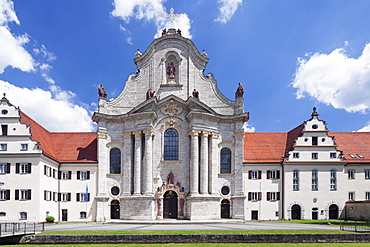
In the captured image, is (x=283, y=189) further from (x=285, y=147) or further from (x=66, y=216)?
(x=66, y=216)

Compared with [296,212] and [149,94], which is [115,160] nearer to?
[149,94]

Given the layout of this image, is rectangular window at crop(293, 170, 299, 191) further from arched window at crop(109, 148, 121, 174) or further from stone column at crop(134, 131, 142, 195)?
arched window at crop(109, 148, 121, 174)

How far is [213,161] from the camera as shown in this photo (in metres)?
52.3

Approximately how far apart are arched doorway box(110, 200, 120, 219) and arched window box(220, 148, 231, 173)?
645 inches

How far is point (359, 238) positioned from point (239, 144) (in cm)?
2574

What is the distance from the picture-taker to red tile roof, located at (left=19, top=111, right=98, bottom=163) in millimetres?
50888

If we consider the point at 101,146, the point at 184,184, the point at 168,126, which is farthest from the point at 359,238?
the point at 101,146

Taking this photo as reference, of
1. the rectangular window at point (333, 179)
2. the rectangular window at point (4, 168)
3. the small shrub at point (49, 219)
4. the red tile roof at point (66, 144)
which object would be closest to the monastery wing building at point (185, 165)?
the rectangular window at point (333, 179)

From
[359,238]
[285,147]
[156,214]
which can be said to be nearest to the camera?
[359,238]

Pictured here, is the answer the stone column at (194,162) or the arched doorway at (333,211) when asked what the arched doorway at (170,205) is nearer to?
the stone column at (194,162)

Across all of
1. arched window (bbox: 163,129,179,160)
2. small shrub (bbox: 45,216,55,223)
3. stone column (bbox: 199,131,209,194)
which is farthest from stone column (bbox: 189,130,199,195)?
small shrub (bbox: 45,216,55,223)

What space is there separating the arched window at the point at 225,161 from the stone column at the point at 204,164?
3178 mm

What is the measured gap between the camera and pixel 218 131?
53531 mm

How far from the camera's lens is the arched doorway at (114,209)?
169ft
